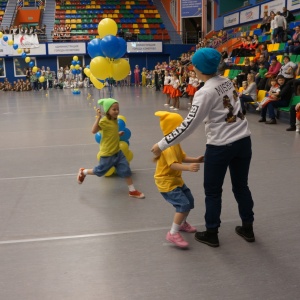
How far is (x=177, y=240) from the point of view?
3.10m

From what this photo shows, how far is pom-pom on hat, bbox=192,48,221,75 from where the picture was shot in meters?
2.81

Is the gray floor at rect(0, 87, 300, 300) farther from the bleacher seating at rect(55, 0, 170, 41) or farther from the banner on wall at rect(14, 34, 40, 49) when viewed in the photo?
the bleacher seating at rect(55, 0, 170, 41)

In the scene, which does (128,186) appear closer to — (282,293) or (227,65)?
(282,293)

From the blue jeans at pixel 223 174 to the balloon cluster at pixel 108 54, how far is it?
3.10 metres

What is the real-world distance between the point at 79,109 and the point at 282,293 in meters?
11.2

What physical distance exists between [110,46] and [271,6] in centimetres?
1720

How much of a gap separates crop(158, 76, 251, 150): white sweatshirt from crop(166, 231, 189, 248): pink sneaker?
31.5 inches

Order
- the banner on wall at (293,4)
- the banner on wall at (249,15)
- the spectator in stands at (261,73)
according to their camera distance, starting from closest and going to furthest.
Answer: the spectator in stands at (261,73)
the banner on wall at (293,4)
the banner on wall at (249,15)

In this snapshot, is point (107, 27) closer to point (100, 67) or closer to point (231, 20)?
point (100, 67)

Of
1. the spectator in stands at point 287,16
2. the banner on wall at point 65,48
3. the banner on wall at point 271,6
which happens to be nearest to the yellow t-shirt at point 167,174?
the spectator in stands at point 287,16

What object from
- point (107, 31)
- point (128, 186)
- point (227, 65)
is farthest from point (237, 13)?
point (128, 186)

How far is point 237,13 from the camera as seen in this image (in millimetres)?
23656

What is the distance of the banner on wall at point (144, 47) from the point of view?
28.0m

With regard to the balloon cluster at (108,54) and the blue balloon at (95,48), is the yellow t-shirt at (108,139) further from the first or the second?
the blue balloon at (95,48)
